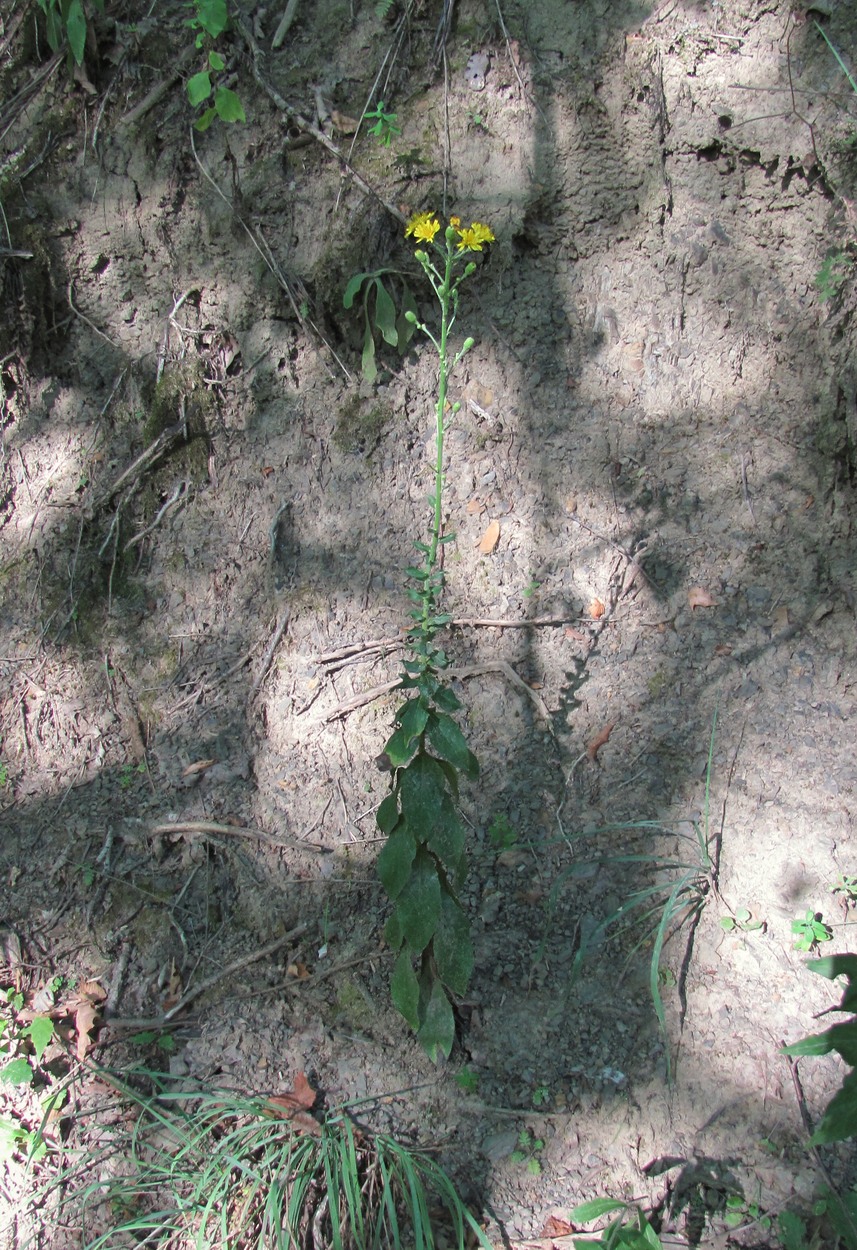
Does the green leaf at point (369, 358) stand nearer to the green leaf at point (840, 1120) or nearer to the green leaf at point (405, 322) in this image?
the green leaf at point (405, 322)

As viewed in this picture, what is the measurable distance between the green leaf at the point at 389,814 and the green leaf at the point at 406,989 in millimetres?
353

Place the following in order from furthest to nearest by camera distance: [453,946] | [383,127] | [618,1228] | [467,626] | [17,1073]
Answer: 1. [383,127]
2. [467,626]
3. [17,1073]
4. [453,946]
5. [618,1228]

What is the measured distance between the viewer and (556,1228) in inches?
78.4

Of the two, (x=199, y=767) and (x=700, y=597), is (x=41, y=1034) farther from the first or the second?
(x=700, y=597)

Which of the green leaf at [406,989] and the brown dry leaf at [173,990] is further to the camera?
the brown dry leaf at [173,990]

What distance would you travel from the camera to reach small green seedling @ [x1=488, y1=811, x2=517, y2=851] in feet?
8.22

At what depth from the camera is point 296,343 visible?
3.15 metres

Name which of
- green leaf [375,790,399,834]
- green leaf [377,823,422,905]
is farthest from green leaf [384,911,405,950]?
green leaf [375,790,399,834]

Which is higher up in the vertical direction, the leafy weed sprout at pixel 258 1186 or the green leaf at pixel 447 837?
the green leaf at pixel 447 837

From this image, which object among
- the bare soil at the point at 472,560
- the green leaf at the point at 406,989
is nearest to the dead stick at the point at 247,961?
the bare soil at the point at 472,560

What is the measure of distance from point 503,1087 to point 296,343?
2.61m

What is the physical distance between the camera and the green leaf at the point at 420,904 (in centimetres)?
199

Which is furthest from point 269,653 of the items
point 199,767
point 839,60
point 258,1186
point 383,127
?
point 839,60

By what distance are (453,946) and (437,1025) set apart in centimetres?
25
